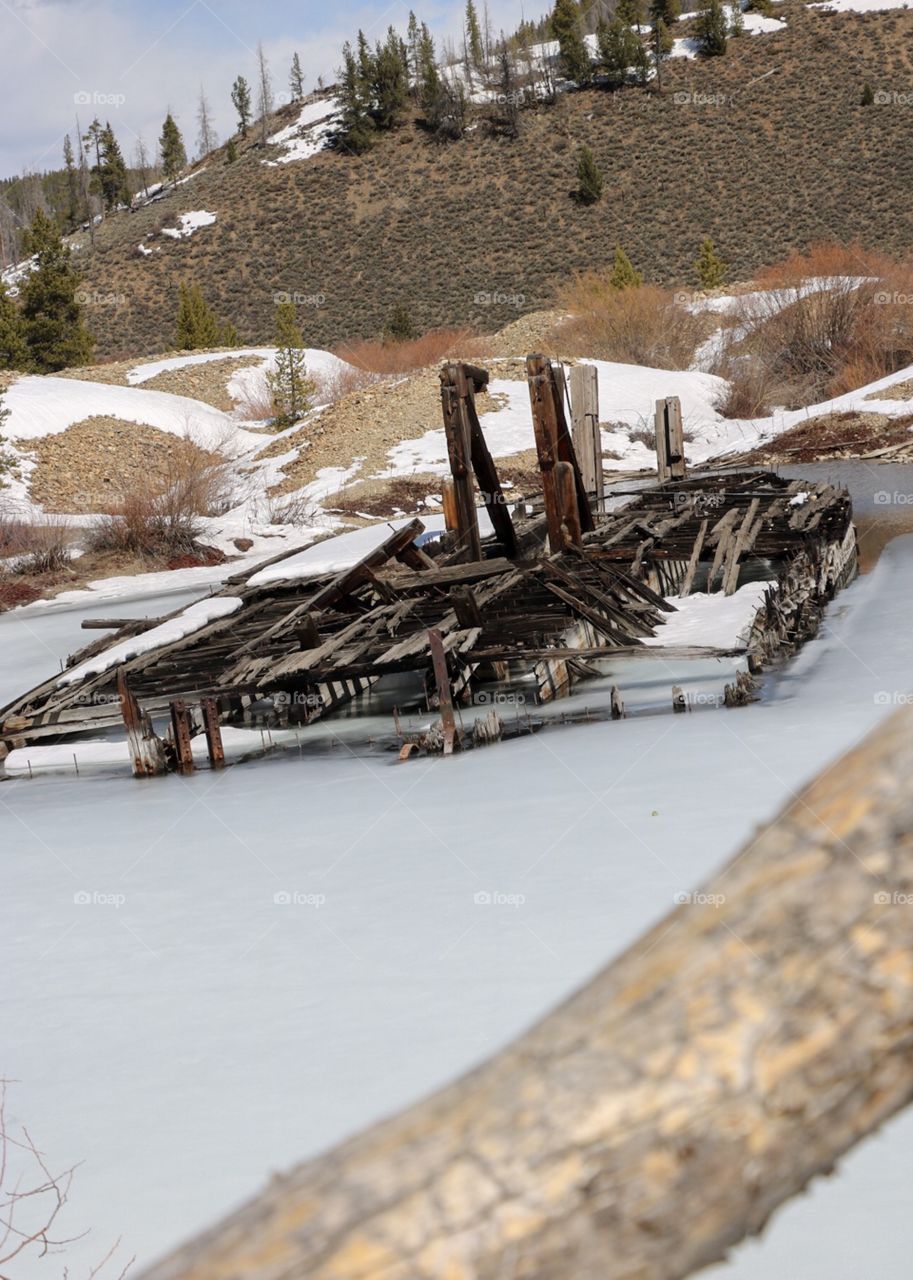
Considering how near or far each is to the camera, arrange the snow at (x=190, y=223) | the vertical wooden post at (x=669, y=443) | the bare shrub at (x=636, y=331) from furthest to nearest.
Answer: the snow at (x=190, y=223) → the bare shrub at (x=636, y=331) → the vertical wooden post at (x=669, y=443)

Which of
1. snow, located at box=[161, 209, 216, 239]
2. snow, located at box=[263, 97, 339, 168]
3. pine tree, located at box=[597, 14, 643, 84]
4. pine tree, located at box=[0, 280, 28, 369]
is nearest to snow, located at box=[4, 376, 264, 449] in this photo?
pine tree, located at box=[0, 280, 28, 369]

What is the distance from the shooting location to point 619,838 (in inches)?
259

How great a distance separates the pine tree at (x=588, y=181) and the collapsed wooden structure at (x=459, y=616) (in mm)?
60814

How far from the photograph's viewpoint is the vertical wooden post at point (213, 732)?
9.54 meters

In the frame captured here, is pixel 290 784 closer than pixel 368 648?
Yes

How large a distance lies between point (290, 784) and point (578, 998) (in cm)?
792

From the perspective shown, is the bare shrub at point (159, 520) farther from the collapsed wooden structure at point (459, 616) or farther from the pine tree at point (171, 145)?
the pine tree at point (171, 145)

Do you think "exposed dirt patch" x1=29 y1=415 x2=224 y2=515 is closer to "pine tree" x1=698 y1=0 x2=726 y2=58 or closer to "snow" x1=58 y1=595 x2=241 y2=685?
"snow" x1=58 y1=595 x2=241 y2=685

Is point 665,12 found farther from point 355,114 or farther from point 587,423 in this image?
point 587,423

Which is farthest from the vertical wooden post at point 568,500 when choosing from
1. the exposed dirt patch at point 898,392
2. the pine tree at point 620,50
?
the pine tree at point 620,50

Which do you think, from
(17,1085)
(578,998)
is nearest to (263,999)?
(17,1085)

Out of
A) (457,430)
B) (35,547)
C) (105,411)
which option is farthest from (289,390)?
(457,430)

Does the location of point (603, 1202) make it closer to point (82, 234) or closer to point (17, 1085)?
point (17, 1085)

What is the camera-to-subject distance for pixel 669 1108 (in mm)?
861
